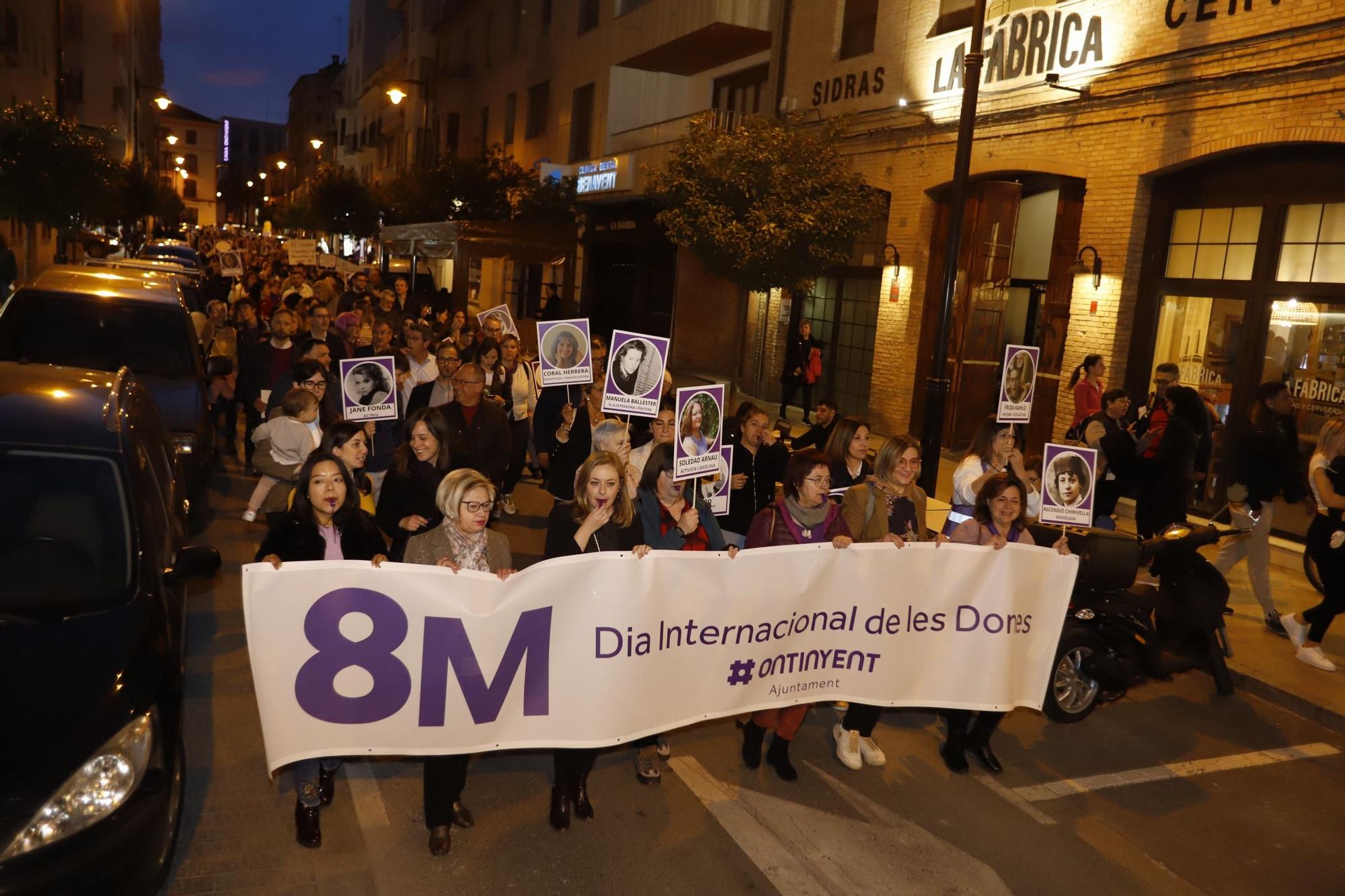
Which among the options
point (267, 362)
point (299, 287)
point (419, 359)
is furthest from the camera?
point (299, 287)

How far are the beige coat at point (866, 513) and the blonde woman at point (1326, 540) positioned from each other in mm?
3570

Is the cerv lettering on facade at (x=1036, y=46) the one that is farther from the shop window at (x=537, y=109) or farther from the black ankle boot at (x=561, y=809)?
the shop window at (x=537, y=109)

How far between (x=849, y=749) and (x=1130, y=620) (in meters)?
2.05

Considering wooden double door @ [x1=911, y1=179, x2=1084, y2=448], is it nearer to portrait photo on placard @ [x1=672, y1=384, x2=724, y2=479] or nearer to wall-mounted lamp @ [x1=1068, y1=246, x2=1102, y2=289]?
wall-mounted lamp @ [x1=1068, y1=246, x2=1102, y2=289]

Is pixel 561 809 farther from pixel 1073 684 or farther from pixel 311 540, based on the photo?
pixel 1073 684

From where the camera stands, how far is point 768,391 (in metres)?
21.8

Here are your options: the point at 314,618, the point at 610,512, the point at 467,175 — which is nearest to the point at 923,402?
the point at 610,512

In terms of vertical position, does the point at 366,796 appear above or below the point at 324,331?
below

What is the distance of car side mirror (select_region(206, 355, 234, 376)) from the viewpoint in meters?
9.25

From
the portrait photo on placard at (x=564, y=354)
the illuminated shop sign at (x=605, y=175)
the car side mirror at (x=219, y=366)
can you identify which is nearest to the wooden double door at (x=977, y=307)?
the portrait photo on placard at (x=564, y=354)

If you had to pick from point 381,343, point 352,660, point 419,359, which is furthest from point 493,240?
point 352,660

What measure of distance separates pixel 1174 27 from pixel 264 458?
1098 centimetres

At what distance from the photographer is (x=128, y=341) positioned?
9.32 meters

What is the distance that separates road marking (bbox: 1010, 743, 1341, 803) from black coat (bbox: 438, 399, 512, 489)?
4554mm
